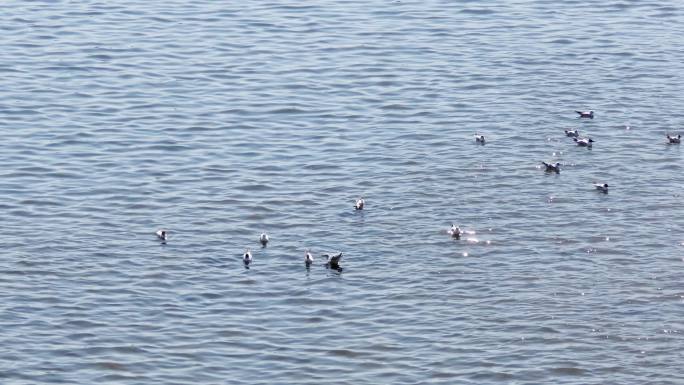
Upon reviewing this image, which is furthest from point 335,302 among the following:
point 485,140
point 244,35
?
point 244,35

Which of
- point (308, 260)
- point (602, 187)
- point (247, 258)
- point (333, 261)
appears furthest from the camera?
point (602, 187)

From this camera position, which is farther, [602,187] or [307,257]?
[602,187]

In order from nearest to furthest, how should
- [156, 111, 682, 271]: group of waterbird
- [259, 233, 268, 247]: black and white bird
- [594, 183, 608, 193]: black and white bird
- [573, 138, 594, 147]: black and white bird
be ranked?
[156, 111, 682, 271]: group of waterbird < [259, 233, 268, 247]: black and white bird < [594, 183, 608, 193]: black and white bird < [573, 138, 594, 147]: black and white bird

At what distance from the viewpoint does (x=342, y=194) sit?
43.8 meters

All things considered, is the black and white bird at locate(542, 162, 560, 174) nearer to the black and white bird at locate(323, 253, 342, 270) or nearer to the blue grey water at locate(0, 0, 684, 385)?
the blue grey water at locate(0, 0, 684, 385)

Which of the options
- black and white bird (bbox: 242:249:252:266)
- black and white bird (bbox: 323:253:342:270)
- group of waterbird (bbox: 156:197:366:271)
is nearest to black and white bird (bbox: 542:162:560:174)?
group of waterbird (bbox: 156:197:366:271)

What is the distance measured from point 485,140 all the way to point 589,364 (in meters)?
14.7

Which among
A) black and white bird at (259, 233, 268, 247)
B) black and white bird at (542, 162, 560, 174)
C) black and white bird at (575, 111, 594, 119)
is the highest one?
black and white bird at (575, 111, 594, 119)

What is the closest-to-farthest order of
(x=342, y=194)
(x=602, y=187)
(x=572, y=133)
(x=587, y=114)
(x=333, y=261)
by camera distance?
1. (x=333, y=261)
2. (x=602, y=187)
3. (x=342, y=194)
4. (x=572, y=133)
5. (x=587, y=114)

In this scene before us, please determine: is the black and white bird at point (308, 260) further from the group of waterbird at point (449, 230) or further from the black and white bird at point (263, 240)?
the black and white bird at point (263, 240)

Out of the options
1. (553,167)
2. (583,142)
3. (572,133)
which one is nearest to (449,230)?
(553,167)

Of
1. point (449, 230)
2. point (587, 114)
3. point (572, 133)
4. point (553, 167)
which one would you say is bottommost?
point (449, 230)

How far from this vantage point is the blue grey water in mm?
34844

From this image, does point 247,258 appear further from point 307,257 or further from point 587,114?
point 587,114
